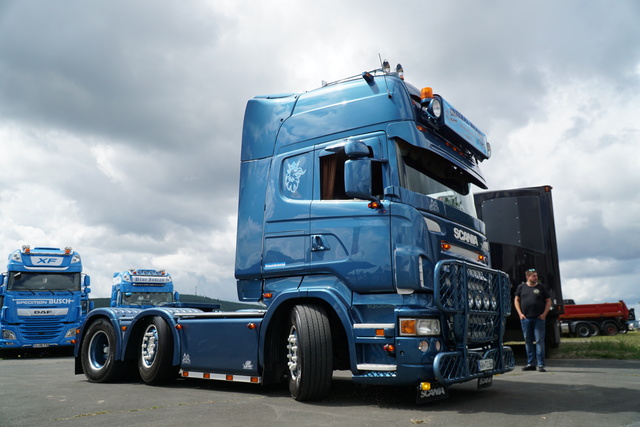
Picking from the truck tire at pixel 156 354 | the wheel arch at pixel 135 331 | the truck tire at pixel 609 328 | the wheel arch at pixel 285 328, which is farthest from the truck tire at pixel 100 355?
the truck tire at pixel 609 328

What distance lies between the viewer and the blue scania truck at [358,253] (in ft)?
18.2

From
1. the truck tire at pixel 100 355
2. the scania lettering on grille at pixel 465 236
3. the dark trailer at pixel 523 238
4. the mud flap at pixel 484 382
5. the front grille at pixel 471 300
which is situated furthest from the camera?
the dark trailer at pixel 523 238

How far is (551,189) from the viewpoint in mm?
11383

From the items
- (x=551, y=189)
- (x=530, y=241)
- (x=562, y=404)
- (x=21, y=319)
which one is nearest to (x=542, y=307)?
(x=530, y=241)

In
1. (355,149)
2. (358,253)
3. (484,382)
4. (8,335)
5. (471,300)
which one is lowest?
(484,382)

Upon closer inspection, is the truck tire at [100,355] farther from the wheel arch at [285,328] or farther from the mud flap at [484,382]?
the mud flap at [484,382]

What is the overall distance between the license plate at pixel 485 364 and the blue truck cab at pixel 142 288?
55.2 ft

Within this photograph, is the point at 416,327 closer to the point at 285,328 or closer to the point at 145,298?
the point at 285,328

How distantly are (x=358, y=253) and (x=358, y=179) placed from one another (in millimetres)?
787

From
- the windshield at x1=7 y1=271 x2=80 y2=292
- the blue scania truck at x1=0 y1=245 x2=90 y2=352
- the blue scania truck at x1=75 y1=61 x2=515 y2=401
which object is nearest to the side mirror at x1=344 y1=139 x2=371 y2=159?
the blue scania truck at x1=75 y1=61 x2=515 y2=401

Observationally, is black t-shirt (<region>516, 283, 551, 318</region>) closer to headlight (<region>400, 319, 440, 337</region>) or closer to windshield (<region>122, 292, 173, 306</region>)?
headlight (<region>400, 319, 440, 337</region>)

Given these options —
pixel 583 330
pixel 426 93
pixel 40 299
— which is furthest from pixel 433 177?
pixel 583 330

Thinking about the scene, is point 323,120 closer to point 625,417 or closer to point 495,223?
point 625,417

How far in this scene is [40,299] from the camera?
57.9 ft
